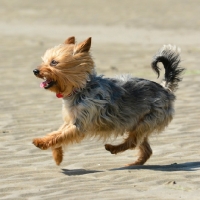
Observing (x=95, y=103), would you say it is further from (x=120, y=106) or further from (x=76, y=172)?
(x=76, y=172)

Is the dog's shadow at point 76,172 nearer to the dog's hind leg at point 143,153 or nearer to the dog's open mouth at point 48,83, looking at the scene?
the dog's hind leg at point 143,153

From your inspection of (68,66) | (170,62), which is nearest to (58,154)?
(68,66)

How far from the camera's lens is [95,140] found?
7.72 metres

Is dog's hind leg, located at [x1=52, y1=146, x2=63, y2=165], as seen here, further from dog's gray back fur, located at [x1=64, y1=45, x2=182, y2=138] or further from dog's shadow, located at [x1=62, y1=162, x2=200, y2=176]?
dog's gray back fur, located at [x1=64, y1=45, x2=182, y2=138]

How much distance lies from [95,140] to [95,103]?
1.35 m

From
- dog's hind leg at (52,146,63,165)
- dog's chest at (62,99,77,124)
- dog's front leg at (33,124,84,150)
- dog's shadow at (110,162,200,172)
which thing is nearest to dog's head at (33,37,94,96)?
dog's chest at (62,99,77,124)

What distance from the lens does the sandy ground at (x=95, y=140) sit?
5477 millimetres

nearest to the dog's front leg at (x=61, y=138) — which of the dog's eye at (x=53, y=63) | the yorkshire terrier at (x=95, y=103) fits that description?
the yorkshire terrier at (x=95, y=103)

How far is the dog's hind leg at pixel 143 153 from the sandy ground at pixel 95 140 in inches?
4.1

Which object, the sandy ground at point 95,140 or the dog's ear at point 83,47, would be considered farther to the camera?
the dog's ear at point 83,47

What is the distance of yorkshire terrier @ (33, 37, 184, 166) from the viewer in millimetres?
6332

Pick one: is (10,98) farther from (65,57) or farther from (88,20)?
(88,20)

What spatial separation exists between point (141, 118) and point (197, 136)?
1106mm

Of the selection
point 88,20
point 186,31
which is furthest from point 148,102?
point 88,20
